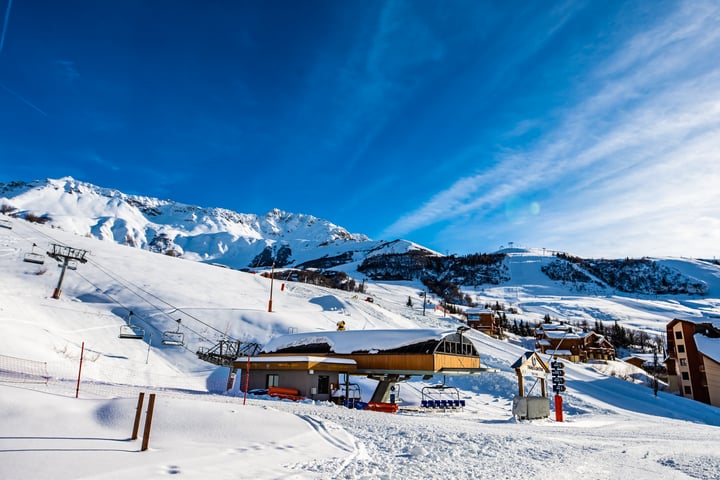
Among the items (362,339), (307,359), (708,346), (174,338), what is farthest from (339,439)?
(708,346)

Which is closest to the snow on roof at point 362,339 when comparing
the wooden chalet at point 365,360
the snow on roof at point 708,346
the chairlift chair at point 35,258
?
the wooden chalet at point 365,360

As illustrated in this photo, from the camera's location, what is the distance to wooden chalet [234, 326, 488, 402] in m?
27.6

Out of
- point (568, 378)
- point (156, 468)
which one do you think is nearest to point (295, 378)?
point (156, 468)

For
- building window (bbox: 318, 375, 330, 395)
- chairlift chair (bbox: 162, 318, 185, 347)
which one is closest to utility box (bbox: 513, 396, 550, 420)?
building window (bbox: 318, 375, 330, 395)

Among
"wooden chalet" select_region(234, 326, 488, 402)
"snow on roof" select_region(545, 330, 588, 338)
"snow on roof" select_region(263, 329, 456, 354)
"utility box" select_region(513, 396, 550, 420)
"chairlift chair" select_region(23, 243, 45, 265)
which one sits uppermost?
"chairlift chair" select_region(23, 243, 45, 265)

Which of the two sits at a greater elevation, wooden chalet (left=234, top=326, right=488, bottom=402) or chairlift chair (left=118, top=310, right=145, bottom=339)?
chairlift chair (left=118, top=310, right=145, bottom=339)

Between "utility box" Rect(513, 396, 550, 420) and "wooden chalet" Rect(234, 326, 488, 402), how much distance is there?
5.62 metres

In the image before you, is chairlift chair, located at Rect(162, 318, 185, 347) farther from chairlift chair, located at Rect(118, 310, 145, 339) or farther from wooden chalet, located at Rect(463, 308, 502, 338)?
wooden chalet, located at Rect(463, 308, 502, 338)

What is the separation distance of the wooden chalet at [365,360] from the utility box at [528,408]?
221 inches

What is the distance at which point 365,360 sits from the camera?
95.3 feet

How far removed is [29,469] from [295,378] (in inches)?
850

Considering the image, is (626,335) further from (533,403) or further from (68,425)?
(68,425)

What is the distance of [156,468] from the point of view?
764cm

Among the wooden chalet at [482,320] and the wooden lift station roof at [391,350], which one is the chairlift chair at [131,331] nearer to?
the wooden lift station roof at [391,350]
